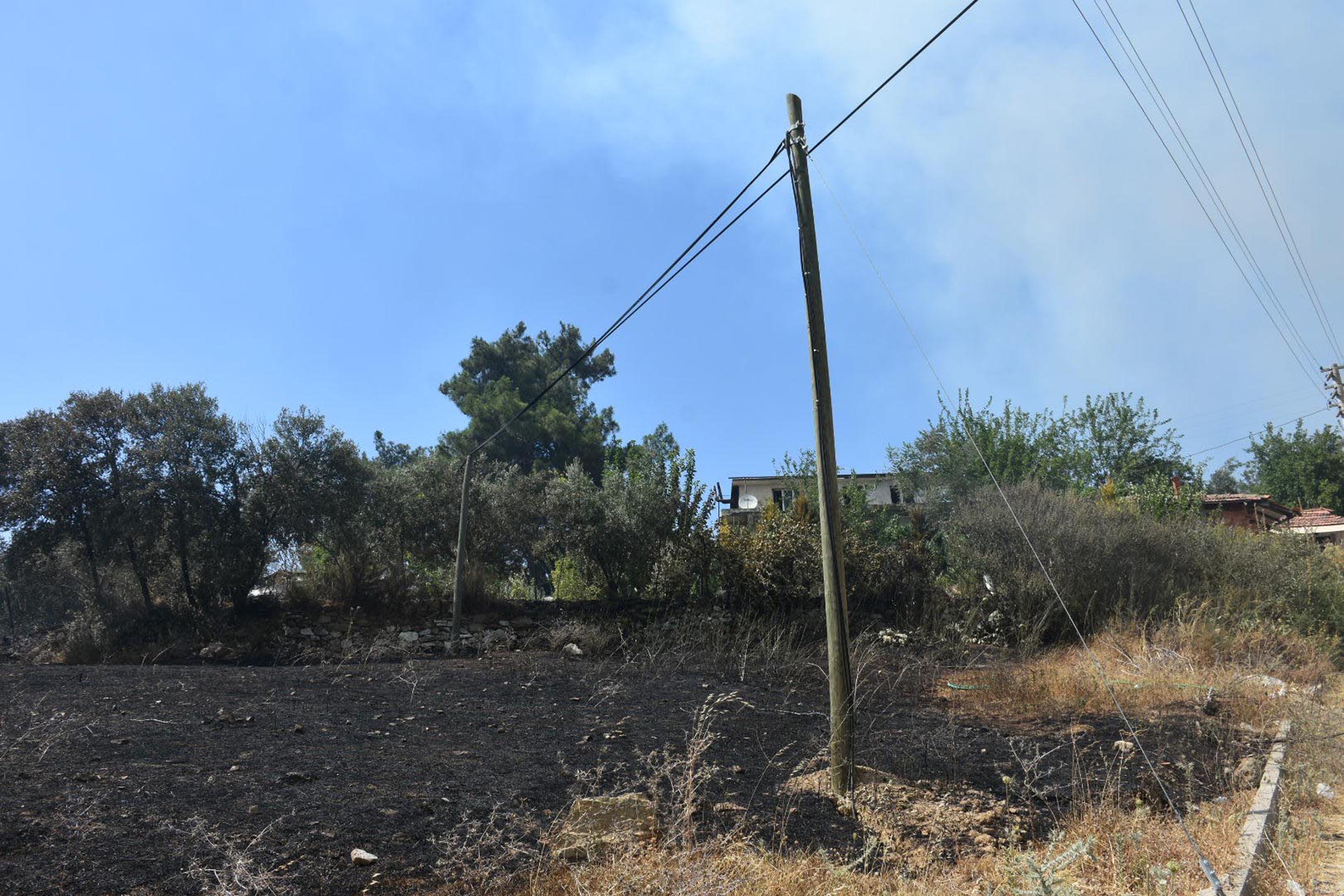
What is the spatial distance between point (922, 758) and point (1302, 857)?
263 centimetres

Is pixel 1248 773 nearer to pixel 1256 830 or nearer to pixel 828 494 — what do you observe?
pixel 1256 830

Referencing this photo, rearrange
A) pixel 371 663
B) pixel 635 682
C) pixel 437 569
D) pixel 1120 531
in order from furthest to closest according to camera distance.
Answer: pixel 437 569 < pixel 1120 531 < pixel 371 663 < pixel 635 682

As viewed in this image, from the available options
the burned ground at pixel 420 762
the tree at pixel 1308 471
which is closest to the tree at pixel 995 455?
the burned ground at pixel 420 762

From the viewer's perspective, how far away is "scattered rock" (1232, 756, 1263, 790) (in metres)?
6.87

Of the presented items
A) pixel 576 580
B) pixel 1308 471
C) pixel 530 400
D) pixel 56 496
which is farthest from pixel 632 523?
pixel 1308 471

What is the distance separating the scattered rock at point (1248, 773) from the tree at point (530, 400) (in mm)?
27314

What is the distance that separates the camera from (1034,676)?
441 inches

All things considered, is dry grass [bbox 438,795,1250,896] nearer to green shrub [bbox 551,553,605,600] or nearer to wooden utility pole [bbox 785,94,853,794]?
wooden utility pole [bbox 785,94,853,794]

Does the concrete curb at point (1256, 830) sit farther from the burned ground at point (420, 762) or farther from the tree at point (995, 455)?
the tree at point (995, 455)

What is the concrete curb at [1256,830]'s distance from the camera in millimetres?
4680

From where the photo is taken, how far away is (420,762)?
6059 millimetres

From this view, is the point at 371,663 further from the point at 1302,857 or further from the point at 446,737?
the point at 1302,857

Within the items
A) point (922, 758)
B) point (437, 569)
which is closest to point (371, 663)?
point (437, 569)

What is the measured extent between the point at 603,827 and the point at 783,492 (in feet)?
89.1
